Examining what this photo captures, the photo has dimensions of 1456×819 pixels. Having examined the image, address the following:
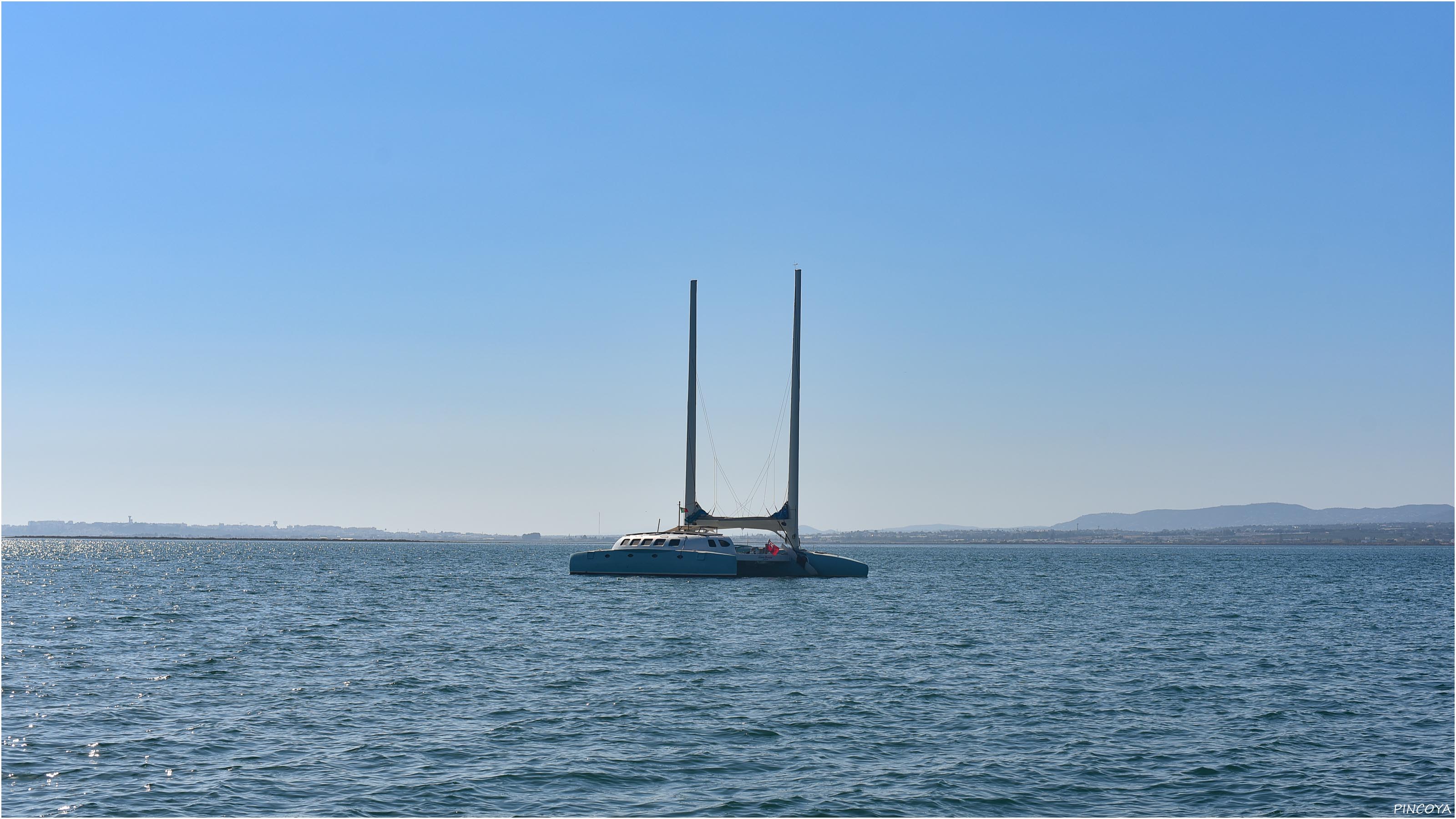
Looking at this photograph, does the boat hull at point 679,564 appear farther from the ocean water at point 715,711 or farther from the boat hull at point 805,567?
the ocean water at point 715,711

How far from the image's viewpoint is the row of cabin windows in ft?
275

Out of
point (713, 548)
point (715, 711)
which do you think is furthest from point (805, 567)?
point (715, 711)

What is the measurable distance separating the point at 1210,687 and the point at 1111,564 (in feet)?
489

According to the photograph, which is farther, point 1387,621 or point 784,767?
point 1387,621

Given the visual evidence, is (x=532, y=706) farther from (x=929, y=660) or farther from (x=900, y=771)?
(x=929, y=660)

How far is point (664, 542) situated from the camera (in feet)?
276

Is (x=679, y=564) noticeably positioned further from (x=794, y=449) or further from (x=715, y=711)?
(x=715, y=711)

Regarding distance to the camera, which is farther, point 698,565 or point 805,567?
point 805,567

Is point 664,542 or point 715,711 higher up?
point 664,542

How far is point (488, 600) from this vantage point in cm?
6756

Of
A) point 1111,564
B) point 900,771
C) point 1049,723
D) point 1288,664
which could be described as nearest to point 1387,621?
point 1288,664

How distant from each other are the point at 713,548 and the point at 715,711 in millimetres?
56091

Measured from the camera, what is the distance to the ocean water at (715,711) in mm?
20438

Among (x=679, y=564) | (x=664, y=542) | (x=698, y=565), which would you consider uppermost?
(x=664, y=542)
